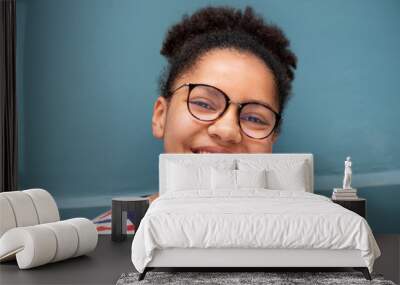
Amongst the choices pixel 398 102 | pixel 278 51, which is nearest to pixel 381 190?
pixel 398 102

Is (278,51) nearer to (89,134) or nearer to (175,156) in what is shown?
(175,156)

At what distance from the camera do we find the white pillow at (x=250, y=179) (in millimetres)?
5980

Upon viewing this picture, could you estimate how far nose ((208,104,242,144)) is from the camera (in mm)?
6598

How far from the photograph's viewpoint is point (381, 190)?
6867mm

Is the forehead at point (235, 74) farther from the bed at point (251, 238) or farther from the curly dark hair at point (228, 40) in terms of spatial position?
the bed at point (251, 238)

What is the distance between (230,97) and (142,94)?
100cm

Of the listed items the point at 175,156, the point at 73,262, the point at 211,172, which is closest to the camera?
the point at 73,262

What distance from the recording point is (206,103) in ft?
21.8

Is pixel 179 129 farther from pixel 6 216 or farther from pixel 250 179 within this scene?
pixel 6 216

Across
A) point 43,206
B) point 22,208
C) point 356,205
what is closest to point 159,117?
point 43,206

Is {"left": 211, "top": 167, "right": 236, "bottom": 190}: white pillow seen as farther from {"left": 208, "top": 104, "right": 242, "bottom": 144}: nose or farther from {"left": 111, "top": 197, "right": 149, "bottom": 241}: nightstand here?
{"left": 111, "top": 197, "right": 149, "bottom": 241}: nightstand

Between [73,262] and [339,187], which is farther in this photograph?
[339,187]

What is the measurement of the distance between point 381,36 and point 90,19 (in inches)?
127

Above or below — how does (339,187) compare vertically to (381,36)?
below
